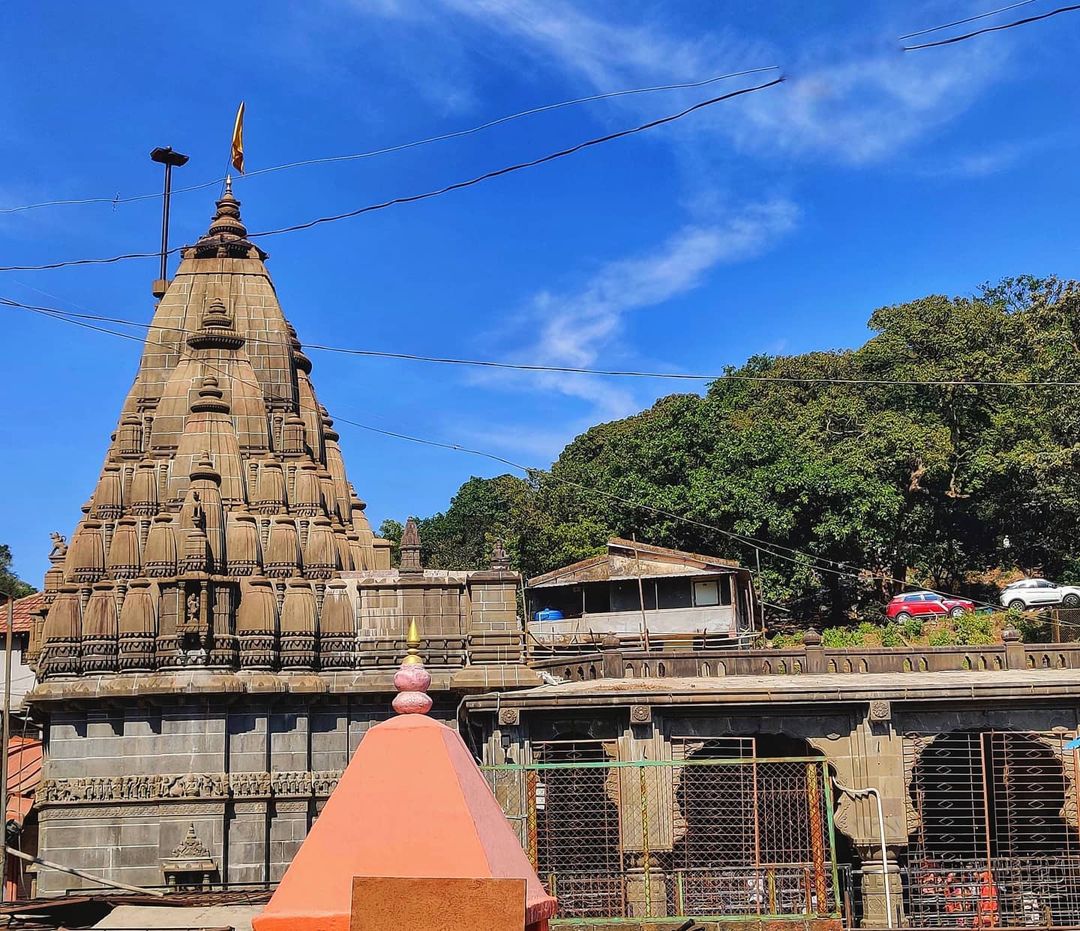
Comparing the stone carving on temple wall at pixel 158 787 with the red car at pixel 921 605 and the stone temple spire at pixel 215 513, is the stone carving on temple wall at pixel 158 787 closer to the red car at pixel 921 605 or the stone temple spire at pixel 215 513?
the stone temple spire at pixel 215 513

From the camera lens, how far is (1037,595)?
125ft

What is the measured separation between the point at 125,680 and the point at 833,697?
491 inches

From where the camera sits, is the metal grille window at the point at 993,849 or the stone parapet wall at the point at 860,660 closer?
the metal grille window at the point at 993,849

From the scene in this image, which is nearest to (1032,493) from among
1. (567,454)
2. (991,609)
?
(991,609)

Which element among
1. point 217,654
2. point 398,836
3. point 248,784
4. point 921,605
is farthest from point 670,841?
point 921,605

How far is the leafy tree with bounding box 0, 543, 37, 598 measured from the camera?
199ft

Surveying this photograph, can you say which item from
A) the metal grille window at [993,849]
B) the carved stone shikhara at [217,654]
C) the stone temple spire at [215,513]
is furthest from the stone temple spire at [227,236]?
the metal grille window at [993,849]

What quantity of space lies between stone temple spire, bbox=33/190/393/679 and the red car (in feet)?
58.2

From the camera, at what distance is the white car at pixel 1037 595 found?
37.5m

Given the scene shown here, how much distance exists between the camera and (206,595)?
74.9 feet

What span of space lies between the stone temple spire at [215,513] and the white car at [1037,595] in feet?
66.8

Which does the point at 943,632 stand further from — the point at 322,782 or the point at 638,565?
the point at 322,782

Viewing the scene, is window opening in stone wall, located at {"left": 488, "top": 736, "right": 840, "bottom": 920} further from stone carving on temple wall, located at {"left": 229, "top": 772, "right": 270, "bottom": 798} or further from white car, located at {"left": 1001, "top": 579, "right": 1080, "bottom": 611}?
white car, located at {"left": 1001, "top": 579, "right": 1080, "bottom": 611}

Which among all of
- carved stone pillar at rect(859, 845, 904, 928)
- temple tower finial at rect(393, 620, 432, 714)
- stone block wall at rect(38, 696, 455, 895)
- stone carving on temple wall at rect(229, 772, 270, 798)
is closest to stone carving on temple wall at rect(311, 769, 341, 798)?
stone block wall at rect(38, 696, 455, 895)
